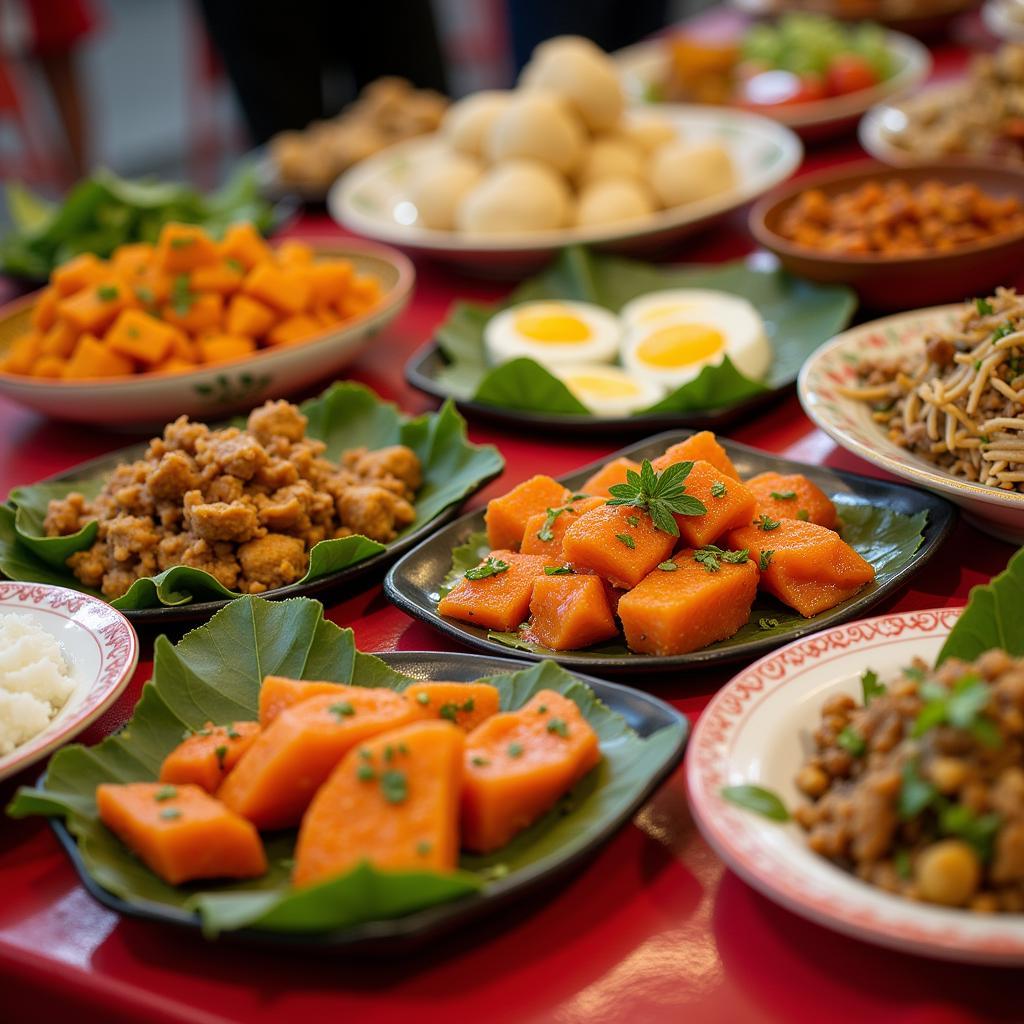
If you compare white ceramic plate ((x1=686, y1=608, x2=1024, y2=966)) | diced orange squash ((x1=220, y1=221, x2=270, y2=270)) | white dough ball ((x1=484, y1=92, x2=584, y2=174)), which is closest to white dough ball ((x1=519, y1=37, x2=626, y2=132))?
white dough ball ((x1=484, y1=92, x2=584, y2=174))

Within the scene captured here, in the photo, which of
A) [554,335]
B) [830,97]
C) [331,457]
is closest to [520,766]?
[331,457]

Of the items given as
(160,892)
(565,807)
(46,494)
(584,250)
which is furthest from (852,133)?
(160,892)

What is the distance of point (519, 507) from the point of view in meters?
1.96

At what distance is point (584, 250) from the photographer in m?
3.21

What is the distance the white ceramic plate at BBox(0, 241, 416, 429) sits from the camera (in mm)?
2602

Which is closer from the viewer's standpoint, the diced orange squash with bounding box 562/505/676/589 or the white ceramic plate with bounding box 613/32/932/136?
the diced orange squash with bounding box 562/505/676/589

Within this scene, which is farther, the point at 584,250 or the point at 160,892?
the point at 584,250

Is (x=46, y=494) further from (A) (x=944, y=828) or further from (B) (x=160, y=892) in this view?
(A) (x=944, y=828)

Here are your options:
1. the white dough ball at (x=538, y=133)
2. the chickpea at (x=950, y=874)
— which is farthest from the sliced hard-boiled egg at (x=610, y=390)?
the chickpea at (x=950, y=874)

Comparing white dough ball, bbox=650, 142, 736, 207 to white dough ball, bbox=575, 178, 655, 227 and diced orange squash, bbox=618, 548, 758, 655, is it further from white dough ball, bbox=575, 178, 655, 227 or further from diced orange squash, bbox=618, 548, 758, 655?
diced orange squash, bbox=618, 548, 758, 655

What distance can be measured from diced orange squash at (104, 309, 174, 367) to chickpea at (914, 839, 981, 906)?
2071mm

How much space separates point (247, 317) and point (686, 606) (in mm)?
1532

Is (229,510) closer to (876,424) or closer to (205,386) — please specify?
(205,386)

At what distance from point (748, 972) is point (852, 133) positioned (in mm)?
3633
